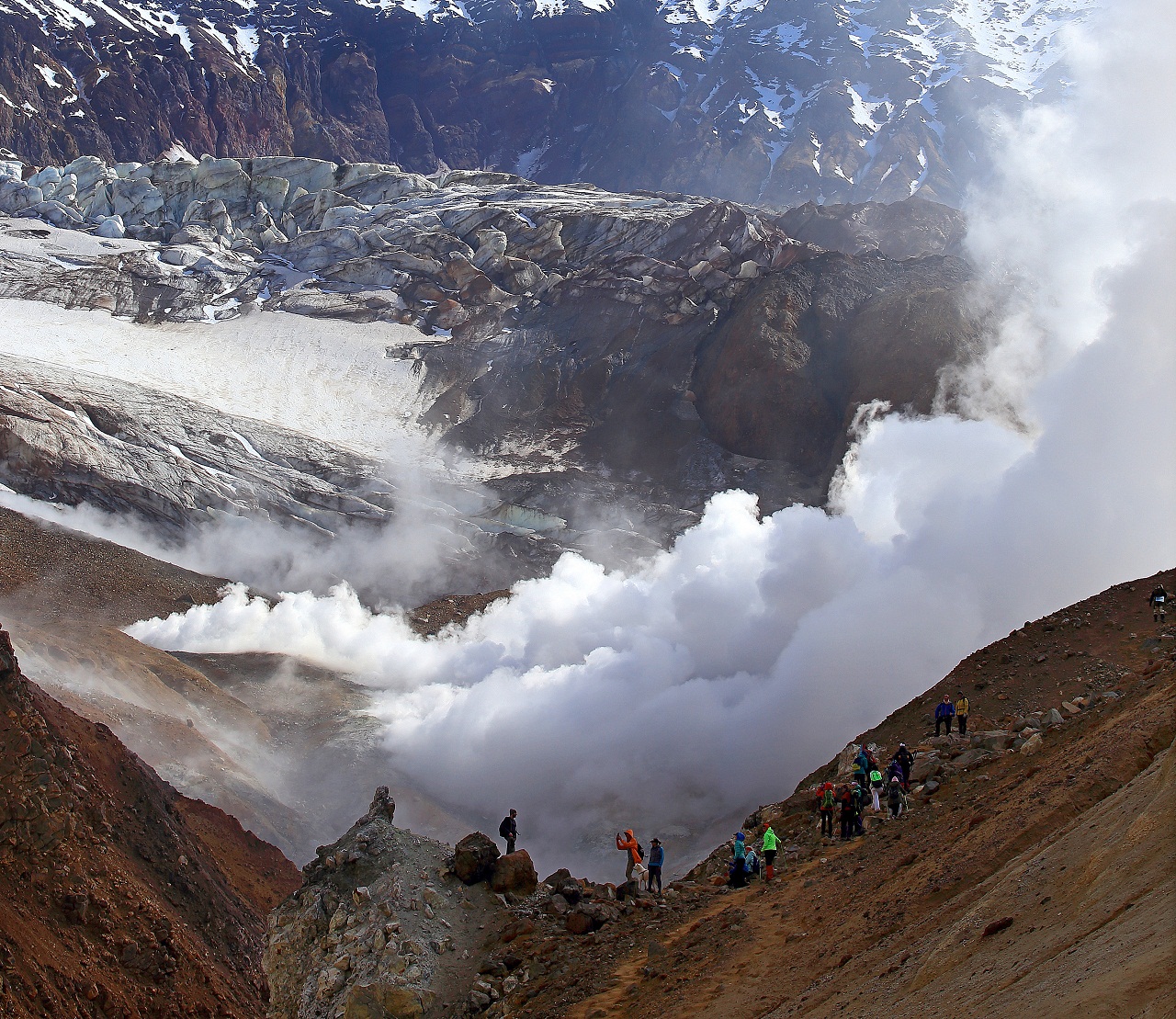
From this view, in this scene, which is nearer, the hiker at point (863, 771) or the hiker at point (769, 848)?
the hiker at point (769, 848)

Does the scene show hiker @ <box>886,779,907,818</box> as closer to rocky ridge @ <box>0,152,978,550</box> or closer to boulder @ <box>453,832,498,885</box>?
boulder @ <box>453,832,498,885</box>

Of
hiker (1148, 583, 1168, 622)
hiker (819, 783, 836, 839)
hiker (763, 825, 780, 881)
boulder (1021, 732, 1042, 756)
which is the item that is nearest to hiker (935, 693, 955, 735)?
boulder (1021, 732, 1042, 756)

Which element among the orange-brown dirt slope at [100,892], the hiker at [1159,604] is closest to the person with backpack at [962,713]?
the hiker at [1159,604]

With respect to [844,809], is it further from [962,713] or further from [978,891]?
[978,891]

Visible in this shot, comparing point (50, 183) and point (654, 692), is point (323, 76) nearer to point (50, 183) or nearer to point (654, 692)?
point (50, 183)

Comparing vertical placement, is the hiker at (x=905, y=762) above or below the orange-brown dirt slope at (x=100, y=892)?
below

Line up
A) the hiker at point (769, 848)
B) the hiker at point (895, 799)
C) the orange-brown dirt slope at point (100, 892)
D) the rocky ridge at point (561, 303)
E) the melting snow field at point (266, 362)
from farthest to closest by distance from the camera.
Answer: the melting snow field at point (266, 362) < the rocky ridge at point (561, 303) < the orange-brown dirt slope at point (100, 892) < the hiker at point (895, 799) < the hiker at point (769, 848)

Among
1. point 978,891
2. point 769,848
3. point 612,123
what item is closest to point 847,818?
point 769,848

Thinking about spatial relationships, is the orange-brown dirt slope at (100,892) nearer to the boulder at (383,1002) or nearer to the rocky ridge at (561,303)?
the boulder at (383,1002)
